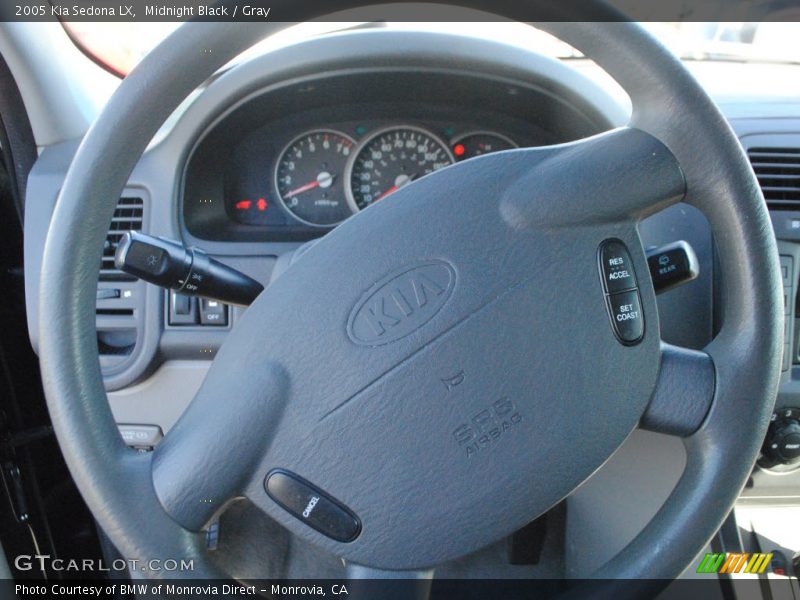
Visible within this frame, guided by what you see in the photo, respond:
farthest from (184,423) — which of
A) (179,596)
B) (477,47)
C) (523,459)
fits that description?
(477,47)

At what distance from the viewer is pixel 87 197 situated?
812 millimetres

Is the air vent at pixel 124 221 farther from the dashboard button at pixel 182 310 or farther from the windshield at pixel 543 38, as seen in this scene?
the windshield at pixel 543 38

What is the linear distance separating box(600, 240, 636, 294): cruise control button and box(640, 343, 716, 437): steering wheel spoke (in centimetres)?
10

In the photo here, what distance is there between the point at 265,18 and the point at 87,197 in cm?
27

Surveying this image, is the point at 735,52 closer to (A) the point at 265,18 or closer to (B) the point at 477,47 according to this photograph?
(B) the point at 477,47

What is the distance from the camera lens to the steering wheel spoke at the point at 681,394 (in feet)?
2.93

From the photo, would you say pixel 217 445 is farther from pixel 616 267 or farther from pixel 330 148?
pixel 330 148

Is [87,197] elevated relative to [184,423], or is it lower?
elevated

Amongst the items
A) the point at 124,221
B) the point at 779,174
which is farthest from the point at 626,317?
the point at 124,221

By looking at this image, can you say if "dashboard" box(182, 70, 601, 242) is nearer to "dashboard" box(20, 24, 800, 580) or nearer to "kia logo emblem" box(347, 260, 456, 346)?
"dashboard" box(20, 24, 800, 580)

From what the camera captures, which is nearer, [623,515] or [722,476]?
[722,476]

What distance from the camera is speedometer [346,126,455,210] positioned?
151cm

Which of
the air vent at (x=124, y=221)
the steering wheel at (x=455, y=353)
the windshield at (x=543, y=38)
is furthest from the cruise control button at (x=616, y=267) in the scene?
the air vent at (x=124, y=221)

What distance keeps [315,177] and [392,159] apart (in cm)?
16
